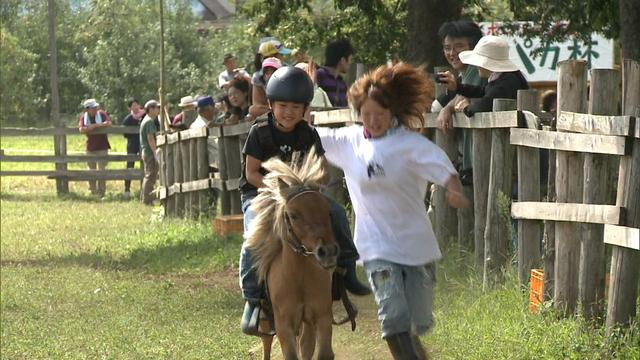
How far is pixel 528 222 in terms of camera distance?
1016 cm

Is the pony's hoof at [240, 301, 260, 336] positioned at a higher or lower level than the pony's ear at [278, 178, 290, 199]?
lower

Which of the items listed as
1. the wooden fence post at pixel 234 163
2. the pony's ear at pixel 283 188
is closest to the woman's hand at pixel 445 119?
the pony's ear at pixel 283 188

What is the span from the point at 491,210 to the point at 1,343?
4223mm

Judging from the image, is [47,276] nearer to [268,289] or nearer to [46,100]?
[268,289]

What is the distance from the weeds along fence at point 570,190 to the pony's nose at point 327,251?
190 centimetres

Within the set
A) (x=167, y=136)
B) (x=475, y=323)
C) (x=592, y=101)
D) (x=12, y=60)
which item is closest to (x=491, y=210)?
(x=475, y=323)

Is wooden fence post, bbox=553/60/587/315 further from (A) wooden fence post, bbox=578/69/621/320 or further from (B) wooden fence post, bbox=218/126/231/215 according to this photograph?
(B) wooden fence post, bbox=218/126/231/215

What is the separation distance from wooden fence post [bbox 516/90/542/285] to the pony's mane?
8.91 feet

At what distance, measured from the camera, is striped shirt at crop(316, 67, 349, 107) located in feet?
50.1

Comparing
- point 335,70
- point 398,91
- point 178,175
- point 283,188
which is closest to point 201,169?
point 178,175

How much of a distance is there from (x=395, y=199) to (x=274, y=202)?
32.2 inches

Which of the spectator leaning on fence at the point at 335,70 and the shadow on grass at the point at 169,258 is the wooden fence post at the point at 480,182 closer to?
the spectator leaning on fence at the point at 335,70

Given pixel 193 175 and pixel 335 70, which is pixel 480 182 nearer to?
pixel 335 70

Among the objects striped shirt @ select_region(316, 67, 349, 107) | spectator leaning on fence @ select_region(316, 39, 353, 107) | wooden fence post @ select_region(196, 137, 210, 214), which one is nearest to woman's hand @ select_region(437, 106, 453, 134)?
spectator leaning on fence @ select_region(316, 39, 353, 107)
